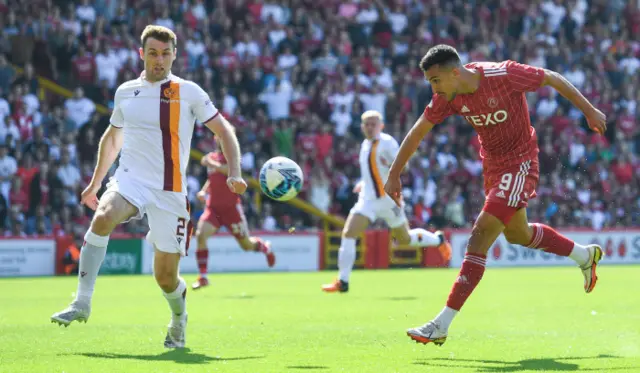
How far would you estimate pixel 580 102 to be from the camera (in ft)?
28.3

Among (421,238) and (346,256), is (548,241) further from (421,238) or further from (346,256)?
(421,238)

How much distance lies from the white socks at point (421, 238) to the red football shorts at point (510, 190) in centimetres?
812

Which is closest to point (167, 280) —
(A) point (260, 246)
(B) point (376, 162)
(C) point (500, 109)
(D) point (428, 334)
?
(D) point (428, 334)

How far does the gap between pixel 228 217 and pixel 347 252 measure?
2666 mm

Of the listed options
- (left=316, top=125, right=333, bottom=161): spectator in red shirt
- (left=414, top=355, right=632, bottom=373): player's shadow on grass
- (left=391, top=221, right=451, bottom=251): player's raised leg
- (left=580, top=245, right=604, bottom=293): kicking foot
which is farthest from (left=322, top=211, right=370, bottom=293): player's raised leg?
(left=316, top=125, right=333, bottom=161): spectator in red shirt

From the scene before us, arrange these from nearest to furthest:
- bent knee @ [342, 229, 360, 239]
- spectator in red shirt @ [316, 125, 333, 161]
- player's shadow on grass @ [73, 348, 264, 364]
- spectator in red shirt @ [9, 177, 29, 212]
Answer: player's shadow on grass @ [73, 348, 264, 364] < bent knee @ [342, 229, 360, 239] < spectator in red shirt @ [9, 177, 29, 212] < spectator in red shirt @ [316, 125, 333, 161]

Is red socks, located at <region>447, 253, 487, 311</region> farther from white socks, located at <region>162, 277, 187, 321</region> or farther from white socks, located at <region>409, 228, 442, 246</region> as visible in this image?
white socks, located at <region>409, 228, 442, 246</region>

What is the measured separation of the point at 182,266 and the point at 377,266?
14.9 ft

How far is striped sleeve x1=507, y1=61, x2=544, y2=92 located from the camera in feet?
28.9

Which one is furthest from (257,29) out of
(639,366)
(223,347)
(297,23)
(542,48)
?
(639,366)

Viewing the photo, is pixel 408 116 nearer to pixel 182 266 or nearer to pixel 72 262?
pixel 182 266

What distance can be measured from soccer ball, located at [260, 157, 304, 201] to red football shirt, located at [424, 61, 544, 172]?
1404mm

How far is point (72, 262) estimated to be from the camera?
21672mm

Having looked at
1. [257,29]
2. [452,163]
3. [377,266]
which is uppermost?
[257,29]
